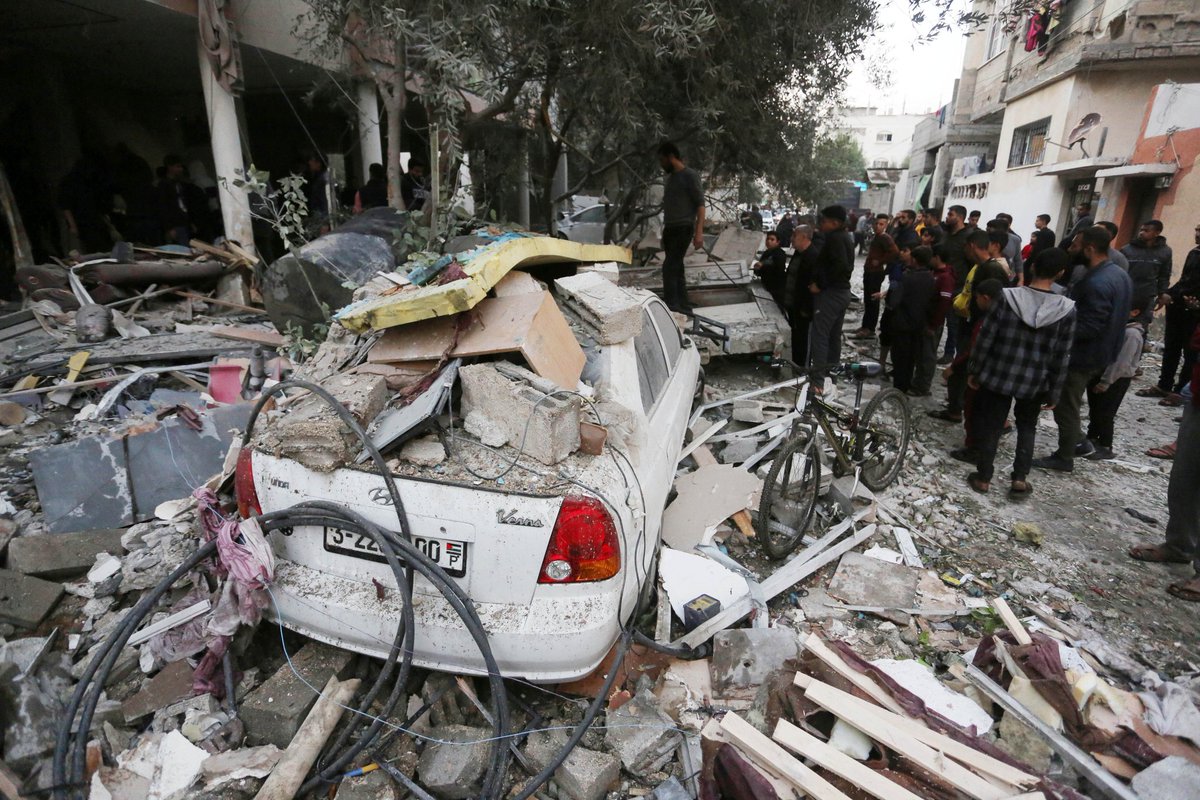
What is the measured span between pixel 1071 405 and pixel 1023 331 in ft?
4.26

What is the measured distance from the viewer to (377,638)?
231 centimetres

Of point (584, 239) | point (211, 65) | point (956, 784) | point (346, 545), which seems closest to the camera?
point (956, 784)

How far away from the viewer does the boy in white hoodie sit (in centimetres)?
546

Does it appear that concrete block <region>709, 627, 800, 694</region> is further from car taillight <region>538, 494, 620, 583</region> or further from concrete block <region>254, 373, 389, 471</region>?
concrete block <region>254, 373, 389, 471</region>

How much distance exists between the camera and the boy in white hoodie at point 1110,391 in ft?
17.9

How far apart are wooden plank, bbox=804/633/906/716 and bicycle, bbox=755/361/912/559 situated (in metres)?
1.01

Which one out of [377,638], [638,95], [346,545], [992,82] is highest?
[992,82]

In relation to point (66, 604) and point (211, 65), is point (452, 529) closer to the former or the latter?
point (66, 604)

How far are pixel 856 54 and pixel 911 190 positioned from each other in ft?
89.4

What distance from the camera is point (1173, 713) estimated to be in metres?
2.52

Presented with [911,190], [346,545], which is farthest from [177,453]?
[911,190]

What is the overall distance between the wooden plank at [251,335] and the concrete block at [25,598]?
318 centimetres

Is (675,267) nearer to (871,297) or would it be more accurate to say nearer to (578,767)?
(871,297)

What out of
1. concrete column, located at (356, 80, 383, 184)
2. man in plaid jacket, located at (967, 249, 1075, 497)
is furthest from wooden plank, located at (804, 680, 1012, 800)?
concrete column, located at (356, 80, 383, 184)
